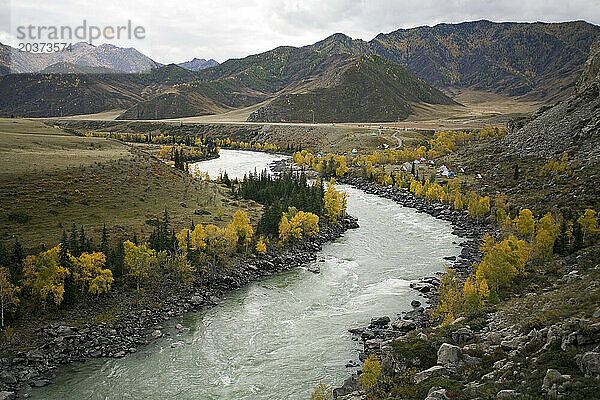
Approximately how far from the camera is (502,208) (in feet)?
230

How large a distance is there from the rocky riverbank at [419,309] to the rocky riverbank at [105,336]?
1580 centimetres

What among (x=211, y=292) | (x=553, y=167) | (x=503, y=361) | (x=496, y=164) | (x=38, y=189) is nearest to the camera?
(x=503, y=361)

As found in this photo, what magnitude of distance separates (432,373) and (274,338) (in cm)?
1603

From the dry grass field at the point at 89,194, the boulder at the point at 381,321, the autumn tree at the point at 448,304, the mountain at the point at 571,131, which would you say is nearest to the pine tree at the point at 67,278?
the dry grass field at the point at 89,194

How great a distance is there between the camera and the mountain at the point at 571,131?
8138 centimetres

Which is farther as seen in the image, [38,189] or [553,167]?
[553,167]

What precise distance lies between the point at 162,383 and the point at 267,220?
30626mm

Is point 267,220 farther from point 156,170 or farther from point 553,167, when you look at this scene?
point 553,167

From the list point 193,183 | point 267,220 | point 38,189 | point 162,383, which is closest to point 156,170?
point 193,183

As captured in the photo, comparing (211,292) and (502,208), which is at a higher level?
(502,208)

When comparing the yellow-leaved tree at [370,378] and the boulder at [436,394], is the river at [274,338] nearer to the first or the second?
the yellow-leaved tree at [370,378]

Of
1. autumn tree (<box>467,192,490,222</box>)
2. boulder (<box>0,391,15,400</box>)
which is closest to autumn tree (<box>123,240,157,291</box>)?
boulder (<box>0,391,15,400</box>)

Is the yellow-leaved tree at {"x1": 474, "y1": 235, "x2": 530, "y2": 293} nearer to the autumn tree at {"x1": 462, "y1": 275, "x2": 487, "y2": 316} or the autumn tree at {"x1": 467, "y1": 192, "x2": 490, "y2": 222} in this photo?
the autumn tree at {"x1": 462, "y1": 275, "x2": 487, "y2": 316}

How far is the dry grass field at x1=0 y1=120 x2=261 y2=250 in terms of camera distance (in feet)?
170
